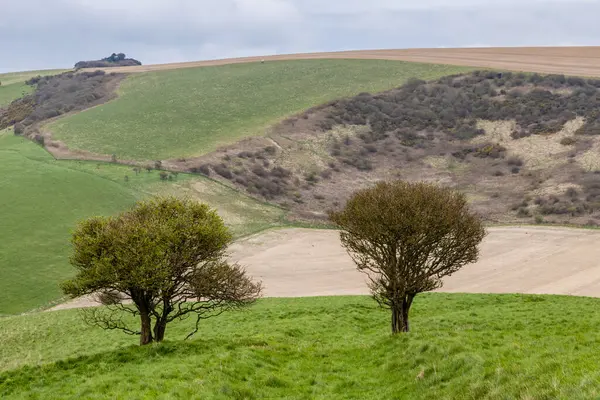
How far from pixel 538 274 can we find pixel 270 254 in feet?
95.8

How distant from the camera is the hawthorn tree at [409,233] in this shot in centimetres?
2697

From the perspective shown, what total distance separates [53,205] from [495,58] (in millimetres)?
129832

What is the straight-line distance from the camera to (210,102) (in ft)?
417

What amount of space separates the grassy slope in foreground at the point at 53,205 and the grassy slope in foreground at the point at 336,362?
15.3 meters

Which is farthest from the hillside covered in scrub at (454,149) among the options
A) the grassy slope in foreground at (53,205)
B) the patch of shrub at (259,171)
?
the grassy slope in foreground at (53,205)

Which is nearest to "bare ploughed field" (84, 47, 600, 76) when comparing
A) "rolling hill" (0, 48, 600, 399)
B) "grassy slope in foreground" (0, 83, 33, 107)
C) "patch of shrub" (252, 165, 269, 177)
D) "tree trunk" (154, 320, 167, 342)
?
"rolling hill" (0, 48, 600, 399)

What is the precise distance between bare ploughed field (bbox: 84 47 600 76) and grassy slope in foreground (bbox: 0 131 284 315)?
89.6 meters

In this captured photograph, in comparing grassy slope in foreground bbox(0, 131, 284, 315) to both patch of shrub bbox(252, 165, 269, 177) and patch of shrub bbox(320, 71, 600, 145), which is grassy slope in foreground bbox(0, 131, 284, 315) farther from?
patch of shrub bbox(320, 71, 600, 145)

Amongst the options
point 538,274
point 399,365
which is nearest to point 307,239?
point 538,274

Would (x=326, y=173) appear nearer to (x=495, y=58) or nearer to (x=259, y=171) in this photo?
(x=259, y=171)

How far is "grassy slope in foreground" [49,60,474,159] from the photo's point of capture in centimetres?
10119

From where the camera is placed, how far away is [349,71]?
14825cm

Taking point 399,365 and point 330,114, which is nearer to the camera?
point 399,365

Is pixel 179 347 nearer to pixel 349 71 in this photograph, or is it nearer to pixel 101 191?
pixel 101 191
